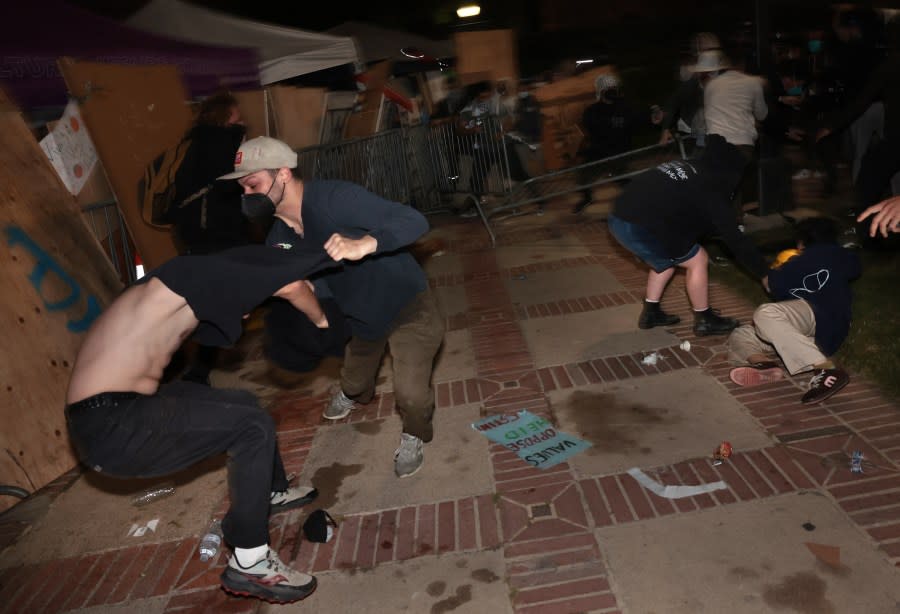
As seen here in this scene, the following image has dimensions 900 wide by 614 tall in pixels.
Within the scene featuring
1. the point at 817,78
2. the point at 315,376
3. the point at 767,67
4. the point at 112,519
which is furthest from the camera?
the point at 817,78

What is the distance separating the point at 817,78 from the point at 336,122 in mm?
8003

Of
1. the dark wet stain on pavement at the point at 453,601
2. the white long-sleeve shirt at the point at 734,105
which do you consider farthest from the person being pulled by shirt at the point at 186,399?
the white long-sleeve shirt at the point at 734,105

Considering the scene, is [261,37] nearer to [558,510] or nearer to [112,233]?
[112,233]

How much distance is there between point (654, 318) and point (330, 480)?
294 cm

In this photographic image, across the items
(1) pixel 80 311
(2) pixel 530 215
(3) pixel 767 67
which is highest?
(3) pixel 767 67

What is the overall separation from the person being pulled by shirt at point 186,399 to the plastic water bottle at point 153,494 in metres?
1.35

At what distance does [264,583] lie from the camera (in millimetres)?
3068

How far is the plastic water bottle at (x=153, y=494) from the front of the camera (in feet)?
13.8

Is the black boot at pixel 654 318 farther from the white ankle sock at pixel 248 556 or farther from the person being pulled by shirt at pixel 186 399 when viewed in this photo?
the white ankle sock at pixel 248 556

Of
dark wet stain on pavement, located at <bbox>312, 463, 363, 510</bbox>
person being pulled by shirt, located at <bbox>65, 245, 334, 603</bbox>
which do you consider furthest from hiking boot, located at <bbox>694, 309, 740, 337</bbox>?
person being pulled by shirt, located at <bbox>65, 245, 334, 603</bbox>

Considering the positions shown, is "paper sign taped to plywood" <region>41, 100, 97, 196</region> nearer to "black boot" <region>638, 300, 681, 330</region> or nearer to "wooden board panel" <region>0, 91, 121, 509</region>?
"wooden board panel" <region>0, 91, 121, 509</region>

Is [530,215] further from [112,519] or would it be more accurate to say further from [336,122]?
[112,519]

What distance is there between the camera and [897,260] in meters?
6.09

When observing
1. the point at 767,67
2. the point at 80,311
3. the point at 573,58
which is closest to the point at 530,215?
the point at 767,67
